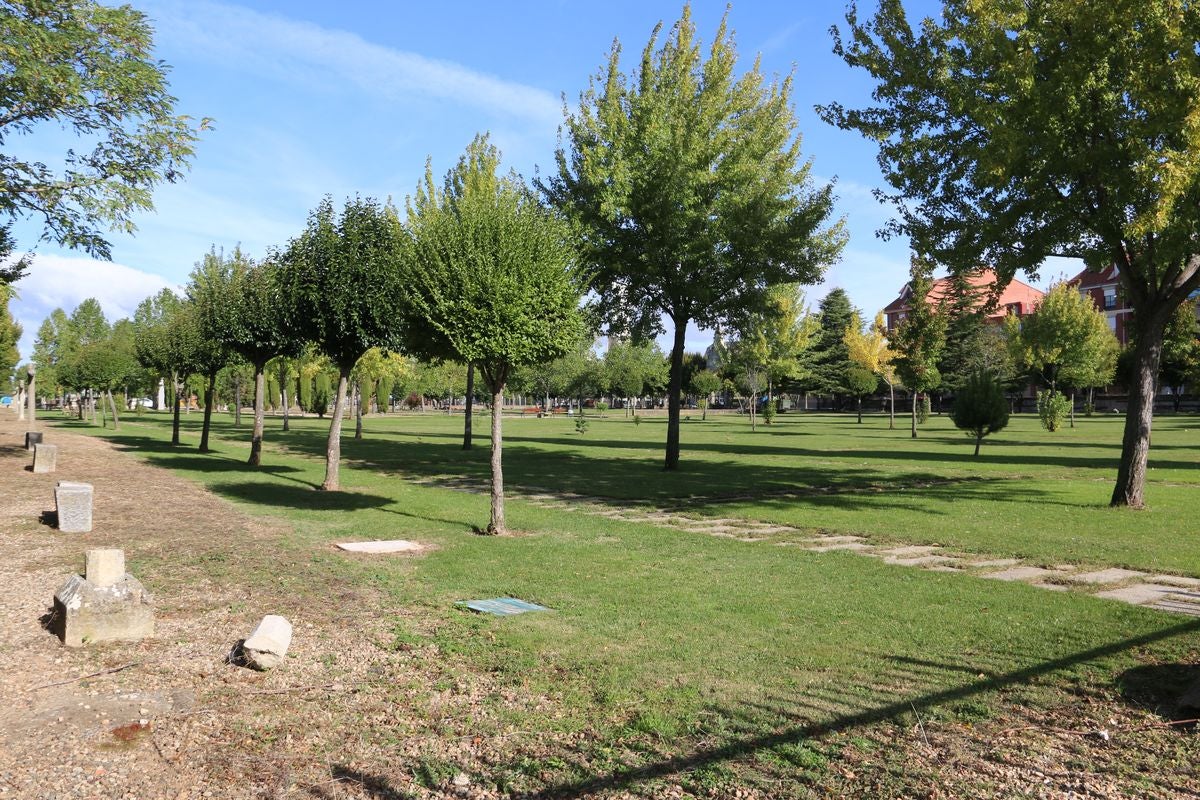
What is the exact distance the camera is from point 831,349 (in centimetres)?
7744

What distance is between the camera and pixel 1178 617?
696 cm

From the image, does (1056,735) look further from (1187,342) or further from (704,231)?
(1187,342)

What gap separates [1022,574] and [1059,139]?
8.02m

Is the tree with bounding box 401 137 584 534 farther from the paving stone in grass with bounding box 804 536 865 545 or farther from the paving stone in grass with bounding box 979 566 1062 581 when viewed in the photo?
the paving stone in grass with bounding box 979 566 1062 581

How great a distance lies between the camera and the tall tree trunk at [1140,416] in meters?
14.3

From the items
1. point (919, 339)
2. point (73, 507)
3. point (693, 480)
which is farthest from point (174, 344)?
point (919, 339)

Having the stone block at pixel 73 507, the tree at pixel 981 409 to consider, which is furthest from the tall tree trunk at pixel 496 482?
the tree at pixel 981 409

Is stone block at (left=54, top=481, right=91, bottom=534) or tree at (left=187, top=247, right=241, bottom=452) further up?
tree at (left=187, top=247, right=241, bottom=452)

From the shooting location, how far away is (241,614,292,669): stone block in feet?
18.2

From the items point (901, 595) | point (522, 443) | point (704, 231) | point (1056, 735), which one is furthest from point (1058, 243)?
point (522, 443)

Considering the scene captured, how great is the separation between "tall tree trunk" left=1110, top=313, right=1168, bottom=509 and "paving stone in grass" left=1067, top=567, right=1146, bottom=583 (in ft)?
21.0

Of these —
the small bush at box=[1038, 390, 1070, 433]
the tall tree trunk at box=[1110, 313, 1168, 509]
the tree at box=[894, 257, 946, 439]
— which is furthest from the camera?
the small bush at box=[1038, 390, 1070, 433]

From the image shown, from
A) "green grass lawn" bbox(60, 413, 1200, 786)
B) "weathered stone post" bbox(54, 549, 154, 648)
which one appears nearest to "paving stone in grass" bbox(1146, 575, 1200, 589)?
"green grass lawn" bbox(60, 413, 1200, 786)

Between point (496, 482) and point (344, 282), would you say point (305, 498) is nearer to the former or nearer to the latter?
point (344, 282)
